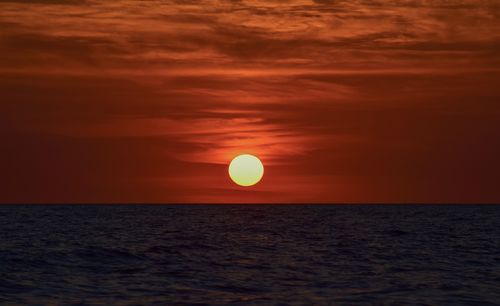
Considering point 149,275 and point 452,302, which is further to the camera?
point 149,275

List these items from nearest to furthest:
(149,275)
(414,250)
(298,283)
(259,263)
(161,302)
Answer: (161,302) < (298,283) < (149,275) < (259,263) < (414,250)

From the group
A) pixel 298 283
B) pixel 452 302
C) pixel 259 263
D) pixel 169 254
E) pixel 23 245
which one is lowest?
pixel 452 302

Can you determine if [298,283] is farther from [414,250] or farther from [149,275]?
[414,250]

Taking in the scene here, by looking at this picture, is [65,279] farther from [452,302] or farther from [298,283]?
[452,302]

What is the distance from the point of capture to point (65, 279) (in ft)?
99.1

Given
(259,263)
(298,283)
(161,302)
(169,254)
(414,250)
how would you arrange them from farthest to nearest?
1. (414,250)
2. (169,254)
3. (259,263)
4. (298,283)
5. (161,302)

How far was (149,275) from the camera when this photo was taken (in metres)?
31.5

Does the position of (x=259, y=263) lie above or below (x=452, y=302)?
above

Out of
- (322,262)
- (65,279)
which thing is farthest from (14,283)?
(322,262)

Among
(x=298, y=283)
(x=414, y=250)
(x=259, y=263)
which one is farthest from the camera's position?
(x=414, y=250)

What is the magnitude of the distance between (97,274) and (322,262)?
37.7ft

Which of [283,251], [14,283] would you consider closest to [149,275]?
[14,283]

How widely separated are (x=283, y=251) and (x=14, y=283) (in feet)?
60.2

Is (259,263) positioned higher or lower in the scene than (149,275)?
higher
